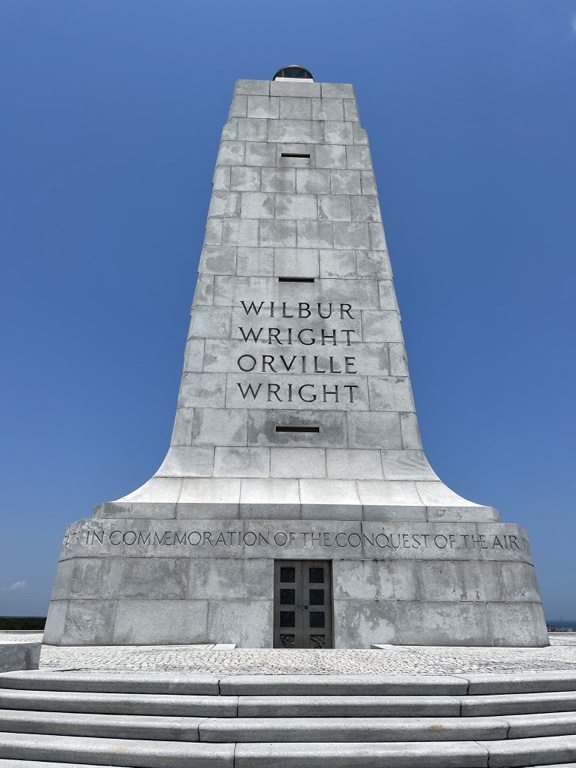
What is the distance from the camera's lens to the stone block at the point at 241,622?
9.72 metres

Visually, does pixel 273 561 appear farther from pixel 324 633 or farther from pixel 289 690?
pixel 289 690

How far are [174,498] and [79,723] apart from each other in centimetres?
587

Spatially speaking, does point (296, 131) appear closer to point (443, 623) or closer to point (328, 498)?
point (328, 498)

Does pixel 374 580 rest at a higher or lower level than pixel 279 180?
lower

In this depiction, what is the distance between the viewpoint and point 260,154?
579 inches

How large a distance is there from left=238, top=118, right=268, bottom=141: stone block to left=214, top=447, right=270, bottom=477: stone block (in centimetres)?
776

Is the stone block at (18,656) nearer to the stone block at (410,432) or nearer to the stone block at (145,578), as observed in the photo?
the stone block at (145,578)

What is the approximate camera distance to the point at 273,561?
10.1m

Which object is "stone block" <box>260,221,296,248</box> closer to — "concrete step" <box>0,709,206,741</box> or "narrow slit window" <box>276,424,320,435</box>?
"narrow slit window" <box>276,424,320,435</box>

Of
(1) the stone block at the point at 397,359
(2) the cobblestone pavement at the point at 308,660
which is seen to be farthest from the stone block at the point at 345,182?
(2) the cobblestone pavement at the point at 308,660

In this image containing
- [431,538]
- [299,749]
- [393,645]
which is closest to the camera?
[299,749]

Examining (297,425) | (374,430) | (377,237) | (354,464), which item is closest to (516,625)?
(354,464)

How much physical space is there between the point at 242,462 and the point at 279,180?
22.3 feet

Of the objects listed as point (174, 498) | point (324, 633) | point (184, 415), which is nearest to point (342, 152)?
point (184, 415)
